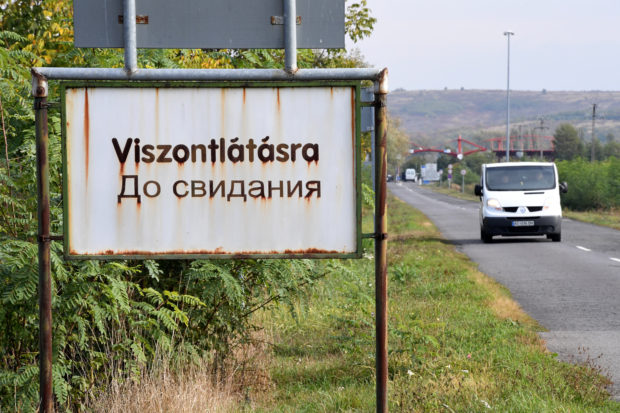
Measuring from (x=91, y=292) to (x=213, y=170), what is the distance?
135 centimetres

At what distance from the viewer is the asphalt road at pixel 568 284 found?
8.74 meters

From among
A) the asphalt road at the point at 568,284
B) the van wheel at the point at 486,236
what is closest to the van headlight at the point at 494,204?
the van wheel at the point at 486,236

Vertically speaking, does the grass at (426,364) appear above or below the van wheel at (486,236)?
above

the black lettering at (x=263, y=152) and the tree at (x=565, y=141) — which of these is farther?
the tree at (x=565, y=141)

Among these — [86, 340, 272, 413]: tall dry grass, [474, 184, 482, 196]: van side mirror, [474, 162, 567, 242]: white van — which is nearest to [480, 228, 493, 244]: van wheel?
[474, 162, 567, 242]: white van

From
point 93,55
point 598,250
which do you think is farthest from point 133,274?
point 598,250

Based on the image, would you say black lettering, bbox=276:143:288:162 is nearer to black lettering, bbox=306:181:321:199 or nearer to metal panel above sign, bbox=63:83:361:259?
metal panel above sign, bbox=63:83:361:259

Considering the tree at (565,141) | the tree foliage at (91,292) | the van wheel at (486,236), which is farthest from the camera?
the tree at (565,141)

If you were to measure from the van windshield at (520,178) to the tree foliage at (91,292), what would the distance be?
1750 centimetres

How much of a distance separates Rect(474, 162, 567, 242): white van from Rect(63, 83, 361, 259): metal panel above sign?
62.7 ft

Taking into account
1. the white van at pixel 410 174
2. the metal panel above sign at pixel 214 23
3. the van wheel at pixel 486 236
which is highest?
the metal panel above sign at pixel 214 23

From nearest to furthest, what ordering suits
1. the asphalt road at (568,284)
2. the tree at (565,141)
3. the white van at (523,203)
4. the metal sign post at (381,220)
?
the metal sign post at (381,220) → the asphalt road at (568,284) → the white van at (523,203) → the tree at (565,141)

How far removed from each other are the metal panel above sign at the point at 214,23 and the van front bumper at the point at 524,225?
19.2 metres

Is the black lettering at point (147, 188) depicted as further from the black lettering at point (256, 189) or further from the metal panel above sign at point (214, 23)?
the metal panel above sign at point (214, 23)
